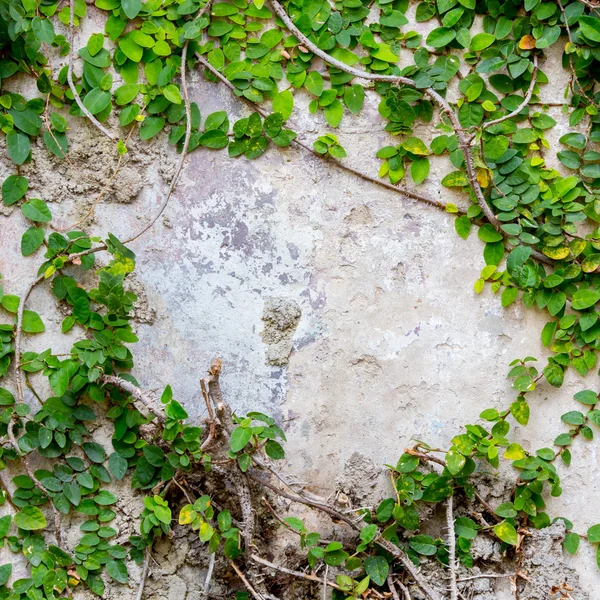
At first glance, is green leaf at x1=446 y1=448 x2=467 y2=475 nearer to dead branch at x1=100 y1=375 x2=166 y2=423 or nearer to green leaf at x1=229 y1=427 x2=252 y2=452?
green leaf at x1=229 y1=427 x2=252 y2=452

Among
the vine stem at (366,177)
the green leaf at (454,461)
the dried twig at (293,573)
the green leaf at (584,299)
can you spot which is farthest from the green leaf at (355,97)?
the dried twig at (293,573)

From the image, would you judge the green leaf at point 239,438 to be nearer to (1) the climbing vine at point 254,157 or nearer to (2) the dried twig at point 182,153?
(1) the climbing vine at point 254,157

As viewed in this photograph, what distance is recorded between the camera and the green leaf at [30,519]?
6.93ft

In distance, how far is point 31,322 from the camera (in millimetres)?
2178

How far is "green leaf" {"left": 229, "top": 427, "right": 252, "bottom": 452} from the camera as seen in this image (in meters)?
2.01

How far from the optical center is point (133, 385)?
2139 mm

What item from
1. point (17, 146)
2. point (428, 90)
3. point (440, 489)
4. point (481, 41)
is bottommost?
point (440, 489)

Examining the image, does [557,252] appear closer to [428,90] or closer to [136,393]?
[428,90]

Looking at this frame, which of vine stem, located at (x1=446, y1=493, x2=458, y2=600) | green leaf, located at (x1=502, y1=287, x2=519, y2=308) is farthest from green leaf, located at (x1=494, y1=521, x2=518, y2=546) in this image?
green leaf, located at (x1=502, y1=287, x2=519, y2=308)

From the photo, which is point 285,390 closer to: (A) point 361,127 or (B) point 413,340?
(B) point 413,340

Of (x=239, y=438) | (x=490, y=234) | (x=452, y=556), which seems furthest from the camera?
(x=490, y=234)

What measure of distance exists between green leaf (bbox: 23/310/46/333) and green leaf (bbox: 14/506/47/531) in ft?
1.74

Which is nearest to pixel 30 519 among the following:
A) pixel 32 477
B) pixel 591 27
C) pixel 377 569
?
pixel 32 477

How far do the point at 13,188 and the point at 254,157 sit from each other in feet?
2.43
